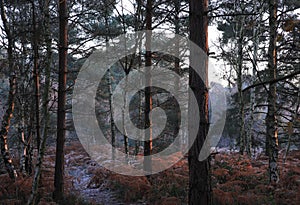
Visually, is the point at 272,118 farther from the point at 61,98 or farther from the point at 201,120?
the point at 61,98

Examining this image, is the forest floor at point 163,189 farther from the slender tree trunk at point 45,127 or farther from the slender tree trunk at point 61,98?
the slender tree trunk at point 45,127

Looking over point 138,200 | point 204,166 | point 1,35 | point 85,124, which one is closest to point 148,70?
point 138,200

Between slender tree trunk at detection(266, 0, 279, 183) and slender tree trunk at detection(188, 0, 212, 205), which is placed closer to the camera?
slender tree trunk at detection(188, 0, 212, 205)

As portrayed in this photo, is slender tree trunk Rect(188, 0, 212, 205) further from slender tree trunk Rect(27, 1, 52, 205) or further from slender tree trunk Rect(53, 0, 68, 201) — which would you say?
slender tree trunk Rect(53, 0, 68, 201)

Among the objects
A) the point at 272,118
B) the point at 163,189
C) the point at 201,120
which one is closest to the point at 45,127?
the point at 201,120

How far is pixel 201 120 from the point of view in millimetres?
3621

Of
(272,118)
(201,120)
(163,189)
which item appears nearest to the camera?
(201,120)

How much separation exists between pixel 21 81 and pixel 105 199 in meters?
5.96

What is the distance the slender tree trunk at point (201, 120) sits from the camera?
3.58m

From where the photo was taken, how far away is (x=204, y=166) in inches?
142

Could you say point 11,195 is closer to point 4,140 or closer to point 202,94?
point 4,140

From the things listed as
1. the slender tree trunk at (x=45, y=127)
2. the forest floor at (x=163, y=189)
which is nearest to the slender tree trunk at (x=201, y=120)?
the forest floor at (x=163, y=189)

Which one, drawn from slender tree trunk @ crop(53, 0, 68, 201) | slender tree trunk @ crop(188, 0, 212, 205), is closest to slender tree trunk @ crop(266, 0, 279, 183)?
slender tree trunk @ crop(188, 0, 212, 205)

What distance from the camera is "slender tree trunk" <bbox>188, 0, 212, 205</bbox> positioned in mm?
3578
